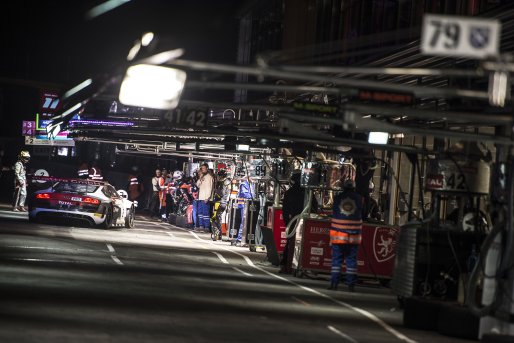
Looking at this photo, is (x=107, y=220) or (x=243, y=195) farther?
(x=107, y=220)

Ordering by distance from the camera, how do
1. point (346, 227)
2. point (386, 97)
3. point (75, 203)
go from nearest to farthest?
point (386, 97) → point (346, 227) → point (75, 203)

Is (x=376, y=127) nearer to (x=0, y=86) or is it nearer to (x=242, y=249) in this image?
(x=242, y=249)

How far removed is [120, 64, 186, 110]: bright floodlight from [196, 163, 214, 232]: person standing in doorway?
25.2 metres

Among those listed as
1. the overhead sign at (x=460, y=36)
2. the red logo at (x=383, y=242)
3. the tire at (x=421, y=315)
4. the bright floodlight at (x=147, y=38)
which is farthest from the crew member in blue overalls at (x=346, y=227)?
the overhead sign at (x=460, y=36)

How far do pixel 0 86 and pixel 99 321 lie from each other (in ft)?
232

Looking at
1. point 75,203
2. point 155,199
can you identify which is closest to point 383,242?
point 75,203

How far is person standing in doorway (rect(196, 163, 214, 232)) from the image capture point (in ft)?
139

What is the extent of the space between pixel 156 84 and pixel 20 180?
28140mm

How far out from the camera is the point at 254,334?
15.0 metres

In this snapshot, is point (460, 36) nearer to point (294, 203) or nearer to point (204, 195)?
point (294, 203)

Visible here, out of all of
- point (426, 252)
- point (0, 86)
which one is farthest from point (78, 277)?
point (0, 86)

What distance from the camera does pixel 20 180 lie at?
43.8 m

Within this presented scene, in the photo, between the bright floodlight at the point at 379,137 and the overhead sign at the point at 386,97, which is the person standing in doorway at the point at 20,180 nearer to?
the bright floodlight at the point at 379,137

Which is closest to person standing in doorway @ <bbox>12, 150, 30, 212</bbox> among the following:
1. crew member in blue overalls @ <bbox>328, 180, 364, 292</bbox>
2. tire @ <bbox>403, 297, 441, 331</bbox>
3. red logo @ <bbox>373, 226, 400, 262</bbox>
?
red logo @ <bbox>373, 226, 400, 262</bbox>
